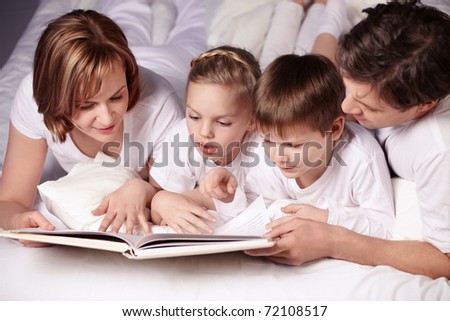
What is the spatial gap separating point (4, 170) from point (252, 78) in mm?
497

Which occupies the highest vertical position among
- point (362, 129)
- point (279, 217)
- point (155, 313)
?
point (362, 129)

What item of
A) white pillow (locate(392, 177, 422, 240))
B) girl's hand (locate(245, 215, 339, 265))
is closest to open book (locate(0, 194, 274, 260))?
girl's hand (locate(245, 215, 339, 265))

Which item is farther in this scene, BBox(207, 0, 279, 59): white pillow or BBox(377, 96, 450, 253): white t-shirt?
BBox(207, 0, 279, 59): white pillow

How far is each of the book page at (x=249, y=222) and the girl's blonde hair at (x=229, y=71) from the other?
0.62 feet

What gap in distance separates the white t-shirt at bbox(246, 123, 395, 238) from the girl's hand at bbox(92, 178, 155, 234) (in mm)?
220

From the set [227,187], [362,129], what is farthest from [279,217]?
[362,129]

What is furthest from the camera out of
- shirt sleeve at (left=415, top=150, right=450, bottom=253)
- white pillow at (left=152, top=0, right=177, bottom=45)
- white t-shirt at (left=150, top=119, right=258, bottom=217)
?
white pillow at (left=152, top=0, right=177, bottom=45)

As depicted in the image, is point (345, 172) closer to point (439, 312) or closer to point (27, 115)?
point (439, 312)

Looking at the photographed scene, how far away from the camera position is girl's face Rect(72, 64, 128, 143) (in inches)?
44.2

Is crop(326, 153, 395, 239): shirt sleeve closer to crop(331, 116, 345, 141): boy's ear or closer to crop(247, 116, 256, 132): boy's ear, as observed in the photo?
crop(331, 116, 345, 141): boy's ear

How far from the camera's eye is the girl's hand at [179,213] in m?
1.07

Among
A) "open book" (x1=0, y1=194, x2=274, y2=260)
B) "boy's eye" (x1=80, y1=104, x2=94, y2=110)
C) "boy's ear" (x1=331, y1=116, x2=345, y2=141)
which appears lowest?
"open book" (x1=0, y1=194, x2=274, y2=260)

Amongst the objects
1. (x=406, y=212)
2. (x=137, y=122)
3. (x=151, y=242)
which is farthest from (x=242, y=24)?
(x=151, y=242)

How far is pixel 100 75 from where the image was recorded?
3.61 ft
